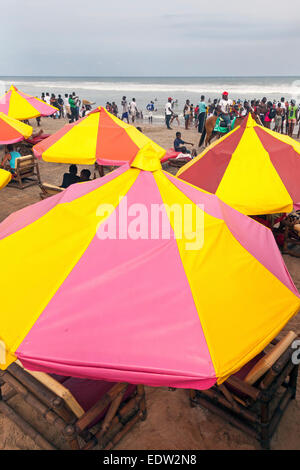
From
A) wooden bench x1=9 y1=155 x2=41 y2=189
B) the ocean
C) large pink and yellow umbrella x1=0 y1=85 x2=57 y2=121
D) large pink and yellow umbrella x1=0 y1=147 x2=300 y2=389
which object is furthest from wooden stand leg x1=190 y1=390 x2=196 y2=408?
the ocean

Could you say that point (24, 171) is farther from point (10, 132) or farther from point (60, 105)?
point (60, 105)

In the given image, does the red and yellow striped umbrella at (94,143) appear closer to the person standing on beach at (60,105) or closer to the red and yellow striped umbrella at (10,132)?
the red and yellow striped umbrella at (10,132)

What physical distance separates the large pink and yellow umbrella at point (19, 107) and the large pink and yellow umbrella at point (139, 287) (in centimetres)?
1282

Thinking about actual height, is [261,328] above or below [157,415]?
above

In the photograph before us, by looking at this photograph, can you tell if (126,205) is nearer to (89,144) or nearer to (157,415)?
(157,415)

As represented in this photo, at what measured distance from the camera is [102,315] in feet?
7.18

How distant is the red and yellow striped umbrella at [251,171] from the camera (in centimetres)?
482

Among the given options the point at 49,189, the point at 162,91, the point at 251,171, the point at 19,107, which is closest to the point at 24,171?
the point at 49,189

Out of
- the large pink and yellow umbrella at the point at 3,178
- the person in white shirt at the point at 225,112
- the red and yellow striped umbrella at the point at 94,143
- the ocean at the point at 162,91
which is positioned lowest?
the large pink and yellow umbrella at the point at 3,178

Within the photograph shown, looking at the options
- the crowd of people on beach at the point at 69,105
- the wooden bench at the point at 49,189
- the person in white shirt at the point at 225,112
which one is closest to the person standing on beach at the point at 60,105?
the crowd of people on beach at the point at 69,105

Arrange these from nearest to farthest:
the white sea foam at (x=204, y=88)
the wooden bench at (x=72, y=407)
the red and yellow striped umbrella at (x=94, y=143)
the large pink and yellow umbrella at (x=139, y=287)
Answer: the large pink and yellow umbrella at (x=139, y=287) < the wooden bench at (x=72, y=407) < the red and yellow striped umbrella at (x=94, y=143) < the white sea foam at (x=204, y=88)

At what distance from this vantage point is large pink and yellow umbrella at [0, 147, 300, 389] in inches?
81.2
